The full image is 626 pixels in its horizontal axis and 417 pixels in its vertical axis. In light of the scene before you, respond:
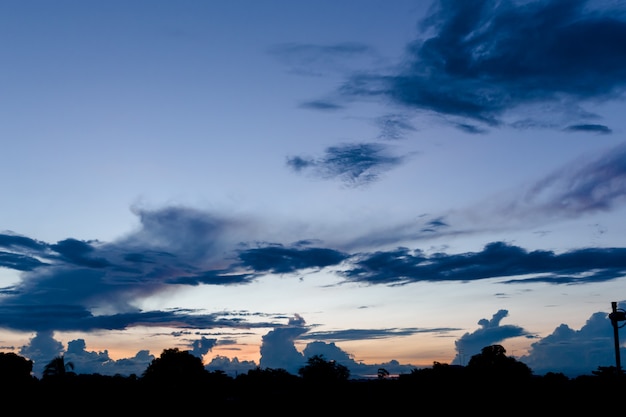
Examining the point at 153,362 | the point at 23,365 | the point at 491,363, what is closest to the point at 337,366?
the point at 491,363

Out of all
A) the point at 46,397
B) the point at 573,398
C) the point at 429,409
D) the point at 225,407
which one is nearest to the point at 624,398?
the point at 573,398

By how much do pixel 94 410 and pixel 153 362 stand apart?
3648 inches

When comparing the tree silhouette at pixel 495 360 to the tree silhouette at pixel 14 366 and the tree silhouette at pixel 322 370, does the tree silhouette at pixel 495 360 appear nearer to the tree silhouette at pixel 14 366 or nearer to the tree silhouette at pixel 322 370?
the tree silhouette at pixel 322 370

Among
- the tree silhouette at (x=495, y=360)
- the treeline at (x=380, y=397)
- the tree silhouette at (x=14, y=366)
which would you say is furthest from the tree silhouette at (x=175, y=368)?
the treeline at (x=380, y=397)

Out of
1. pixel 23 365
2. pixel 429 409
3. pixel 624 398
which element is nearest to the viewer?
pixel 624 398

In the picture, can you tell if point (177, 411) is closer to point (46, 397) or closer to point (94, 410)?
point (94, 410)

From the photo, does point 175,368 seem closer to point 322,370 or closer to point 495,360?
point 322,370

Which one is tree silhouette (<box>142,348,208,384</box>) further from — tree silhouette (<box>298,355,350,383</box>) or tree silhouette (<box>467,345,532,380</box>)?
tree silhouette (<box>467,345,532,380</box>)

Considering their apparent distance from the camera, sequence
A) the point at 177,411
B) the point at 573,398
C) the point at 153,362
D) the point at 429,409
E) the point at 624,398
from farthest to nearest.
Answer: the point at 153,362 → the point at 177,411 → the point at 429,409 → the point at 573,398 → the point at 624,398

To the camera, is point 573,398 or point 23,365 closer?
point 573,398

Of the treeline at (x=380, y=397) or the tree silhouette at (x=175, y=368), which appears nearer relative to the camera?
the treeline at (x=380, y=397)

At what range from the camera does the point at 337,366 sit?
13575cm

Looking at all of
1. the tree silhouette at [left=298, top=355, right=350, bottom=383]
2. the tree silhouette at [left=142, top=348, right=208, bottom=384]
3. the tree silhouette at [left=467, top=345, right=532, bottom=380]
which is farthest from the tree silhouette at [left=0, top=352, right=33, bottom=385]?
the tree silhouette at [left=467, top=345, right=532, bottom=380]

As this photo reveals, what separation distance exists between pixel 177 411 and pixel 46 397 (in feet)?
43.3
